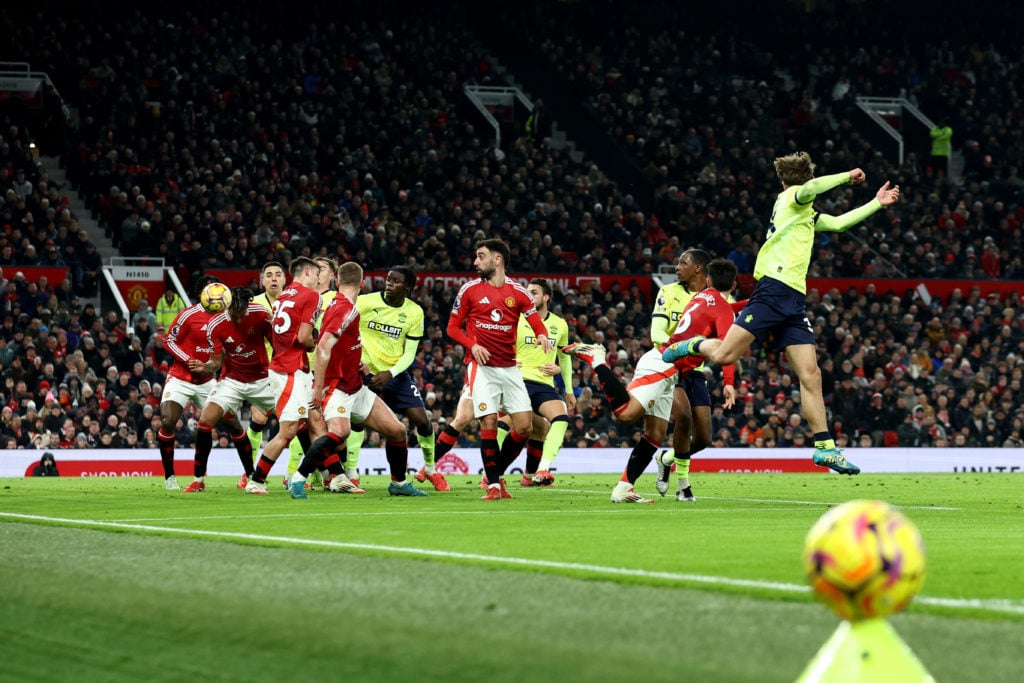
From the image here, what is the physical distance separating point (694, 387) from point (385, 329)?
3991 mm

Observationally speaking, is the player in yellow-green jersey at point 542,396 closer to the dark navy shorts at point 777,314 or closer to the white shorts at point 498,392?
the white shorts at point 498,392

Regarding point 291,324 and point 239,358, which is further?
point 239,358

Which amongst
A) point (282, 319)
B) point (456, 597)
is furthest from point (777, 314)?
point (456, 597)

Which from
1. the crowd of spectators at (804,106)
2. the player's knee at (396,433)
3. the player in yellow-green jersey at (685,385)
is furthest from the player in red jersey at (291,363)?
the crowd of spectators at (804,106)

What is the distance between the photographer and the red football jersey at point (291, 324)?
1497 centimetres

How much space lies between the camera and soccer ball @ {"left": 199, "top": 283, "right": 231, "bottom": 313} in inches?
643

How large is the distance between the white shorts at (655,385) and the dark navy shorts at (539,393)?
4.19 m

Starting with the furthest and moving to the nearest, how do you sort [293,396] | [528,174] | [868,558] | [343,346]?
[528,174] < [293,396] < [343,346] < [868,558]

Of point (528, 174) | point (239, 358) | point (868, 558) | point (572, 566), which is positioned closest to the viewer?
point (868, 558)

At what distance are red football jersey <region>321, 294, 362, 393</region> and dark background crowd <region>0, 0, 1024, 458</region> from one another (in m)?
11.3

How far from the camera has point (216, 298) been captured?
1633 centimetres

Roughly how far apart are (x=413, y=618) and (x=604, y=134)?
33032 mm

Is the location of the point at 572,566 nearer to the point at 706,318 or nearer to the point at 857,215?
the point at 857,215

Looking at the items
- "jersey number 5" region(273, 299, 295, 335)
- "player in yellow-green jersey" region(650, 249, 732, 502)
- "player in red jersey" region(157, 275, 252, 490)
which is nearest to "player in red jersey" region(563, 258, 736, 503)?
"player in yellow-green jersey" region(650, 249, 732, 502)
